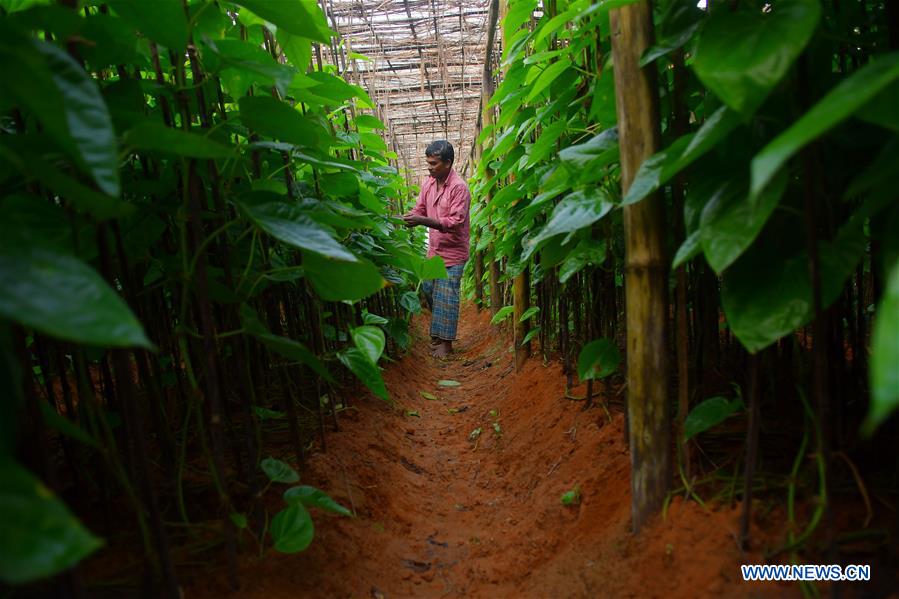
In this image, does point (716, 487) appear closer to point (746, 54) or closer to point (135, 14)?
point (746, 54)

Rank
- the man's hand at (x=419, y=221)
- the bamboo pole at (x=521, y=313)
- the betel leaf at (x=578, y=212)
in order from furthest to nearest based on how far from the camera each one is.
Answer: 1. the man's hand at (x=419, y=221)
2. the bamboo pole at (x=521, y=313)
3. the betel leaf at (x=578, y=212)

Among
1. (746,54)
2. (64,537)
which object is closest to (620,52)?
(746,54)

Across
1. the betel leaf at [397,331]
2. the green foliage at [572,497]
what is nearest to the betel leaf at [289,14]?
the green foliage at [572,497]

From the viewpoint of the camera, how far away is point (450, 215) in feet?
14.3

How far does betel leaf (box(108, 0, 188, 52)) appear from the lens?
79 cm

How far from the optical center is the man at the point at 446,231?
14.1ft

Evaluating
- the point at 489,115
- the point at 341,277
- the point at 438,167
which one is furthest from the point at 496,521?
the point at 489,115

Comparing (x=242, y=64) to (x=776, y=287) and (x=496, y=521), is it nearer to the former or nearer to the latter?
(x=776, y=287)

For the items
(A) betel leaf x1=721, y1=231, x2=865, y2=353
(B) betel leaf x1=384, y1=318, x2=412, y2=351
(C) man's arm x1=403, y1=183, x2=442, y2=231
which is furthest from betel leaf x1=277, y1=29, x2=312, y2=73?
(C) man's arm x1=403, y1=183, x2=442, y2=231

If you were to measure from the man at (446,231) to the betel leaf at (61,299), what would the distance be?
3771 mm

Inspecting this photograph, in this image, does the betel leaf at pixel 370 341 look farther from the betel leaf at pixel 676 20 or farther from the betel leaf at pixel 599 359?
the betel leaf at pixel 676 20

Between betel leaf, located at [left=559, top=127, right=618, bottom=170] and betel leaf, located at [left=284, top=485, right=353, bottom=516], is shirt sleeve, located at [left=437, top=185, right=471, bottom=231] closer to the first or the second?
betel leaf, located at [left=559, top=127, right=618, bottom=170]

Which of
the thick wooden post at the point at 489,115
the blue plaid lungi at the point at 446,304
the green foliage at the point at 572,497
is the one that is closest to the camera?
the green foliage at the point at 572,497

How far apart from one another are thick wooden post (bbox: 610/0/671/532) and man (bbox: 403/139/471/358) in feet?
10.5
